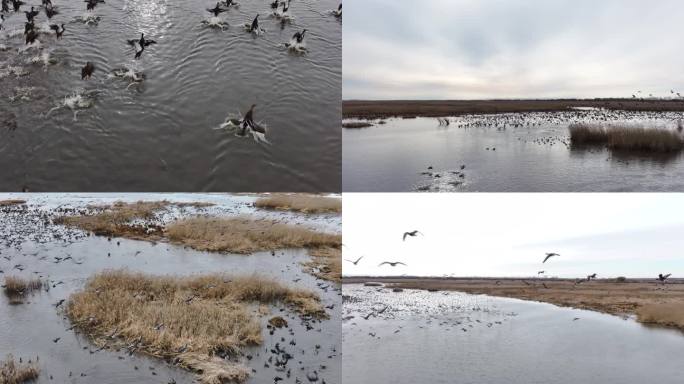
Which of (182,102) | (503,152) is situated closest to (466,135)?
(503,152)

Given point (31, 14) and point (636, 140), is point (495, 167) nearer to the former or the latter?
point (636, 140)

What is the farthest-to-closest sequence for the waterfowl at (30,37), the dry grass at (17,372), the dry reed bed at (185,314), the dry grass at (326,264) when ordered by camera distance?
the dry grass at (326,264) → the waterfowl at (30,37) → the dry reed bed at (185,314) → the dry grass at (17,372)

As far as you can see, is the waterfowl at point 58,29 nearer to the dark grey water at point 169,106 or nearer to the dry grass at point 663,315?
the dark grey water at point 169,106

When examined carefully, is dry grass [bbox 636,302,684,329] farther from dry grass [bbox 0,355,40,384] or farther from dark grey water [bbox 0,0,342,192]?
dry grass [bbox 0,355,40,384]

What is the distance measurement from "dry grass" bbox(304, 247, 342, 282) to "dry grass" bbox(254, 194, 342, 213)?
25.8ft

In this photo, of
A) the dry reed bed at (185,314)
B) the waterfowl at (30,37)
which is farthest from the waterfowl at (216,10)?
the dry reed bed at (185,314)

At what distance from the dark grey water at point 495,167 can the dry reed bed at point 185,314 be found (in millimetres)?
5787

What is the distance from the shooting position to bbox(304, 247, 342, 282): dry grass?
2177 cm

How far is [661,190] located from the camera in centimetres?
1592

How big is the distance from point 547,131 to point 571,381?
18189 millimetres

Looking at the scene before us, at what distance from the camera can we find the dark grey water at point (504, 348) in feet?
65.6

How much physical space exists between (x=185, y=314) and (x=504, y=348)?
16716mm

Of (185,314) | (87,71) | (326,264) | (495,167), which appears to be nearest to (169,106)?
(87,71)

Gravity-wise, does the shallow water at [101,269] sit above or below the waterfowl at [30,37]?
below
